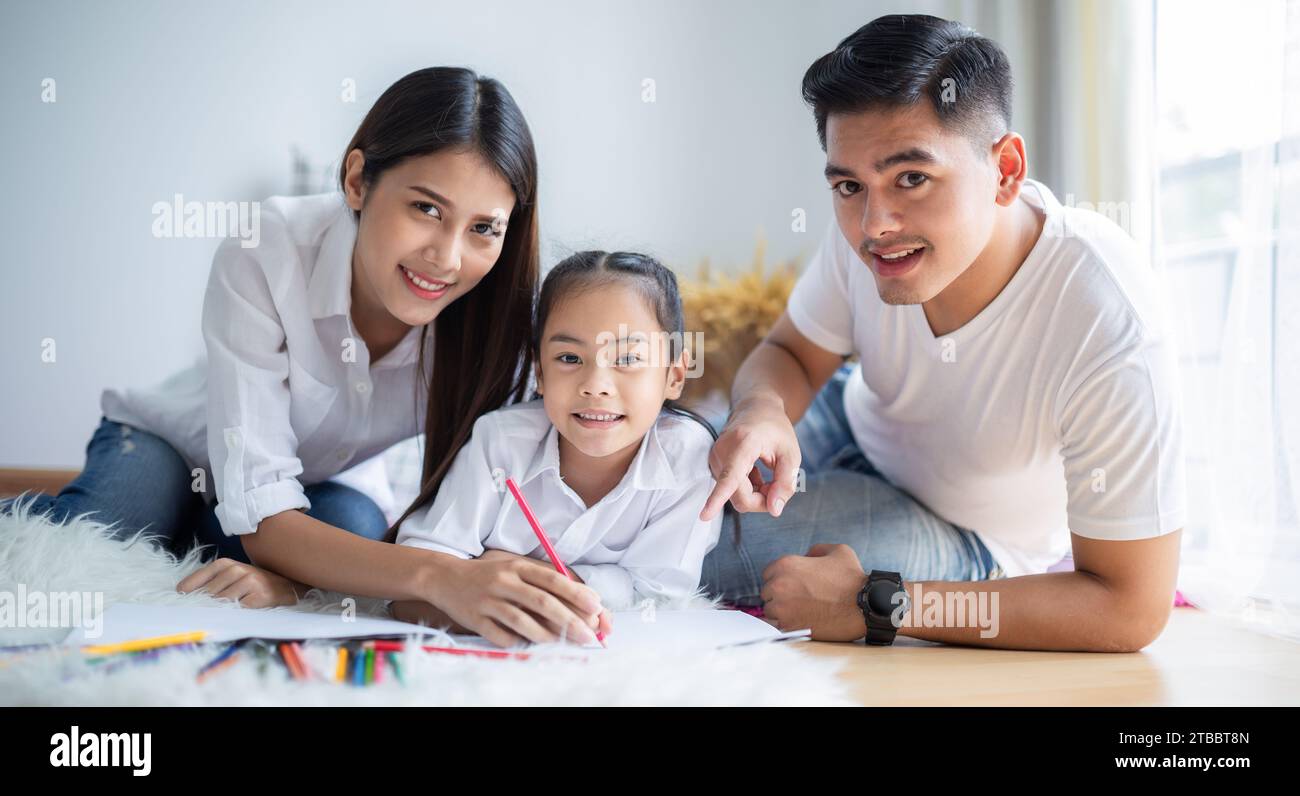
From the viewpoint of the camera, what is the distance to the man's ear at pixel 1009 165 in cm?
113

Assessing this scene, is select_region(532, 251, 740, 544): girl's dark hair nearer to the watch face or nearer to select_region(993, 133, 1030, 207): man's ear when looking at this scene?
the watch face

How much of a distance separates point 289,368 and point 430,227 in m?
0.26

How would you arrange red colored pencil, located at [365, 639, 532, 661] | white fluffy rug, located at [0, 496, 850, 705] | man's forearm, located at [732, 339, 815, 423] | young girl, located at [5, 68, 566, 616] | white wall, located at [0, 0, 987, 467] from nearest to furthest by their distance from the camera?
white fluffy rug, located at [0, 496, 850, 705]
red colored pencil, located at [365, 639, 532, 661]
young girl, located at [5, 68, 566, 616]
man's forearm, located at [732, 339, 815, 423]
white wall, located at [0, 0, 987, 467]

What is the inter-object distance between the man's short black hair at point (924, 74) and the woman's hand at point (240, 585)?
0.83 metres

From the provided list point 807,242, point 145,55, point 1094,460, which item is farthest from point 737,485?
point 145,55

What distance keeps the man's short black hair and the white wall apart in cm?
120

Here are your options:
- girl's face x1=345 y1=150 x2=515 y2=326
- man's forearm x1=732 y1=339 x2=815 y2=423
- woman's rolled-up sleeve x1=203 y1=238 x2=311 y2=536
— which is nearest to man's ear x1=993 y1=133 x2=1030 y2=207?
man's forearm x1=732 y1=339 x2=815 y2=423

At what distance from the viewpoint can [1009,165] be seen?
114cm

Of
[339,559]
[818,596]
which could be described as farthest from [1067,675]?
[339,559]

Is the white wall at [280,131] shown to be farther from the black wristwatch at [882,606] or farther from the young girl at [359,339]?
the black wristwatch at [882,606]

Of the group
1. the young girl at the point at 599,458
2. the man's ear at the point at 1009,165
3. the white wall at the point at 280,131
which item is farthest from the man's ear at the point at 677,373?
the white wall at the point at 280,131

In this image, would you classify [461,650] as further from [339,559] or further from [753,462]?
[753,462]

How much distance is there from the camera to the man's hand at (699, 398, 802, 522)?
104 cm
